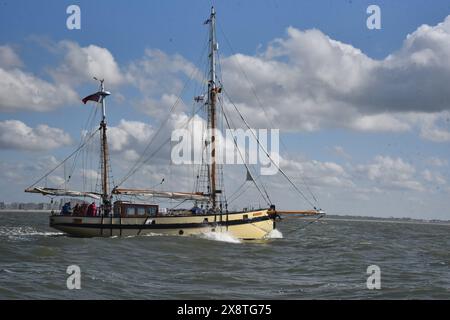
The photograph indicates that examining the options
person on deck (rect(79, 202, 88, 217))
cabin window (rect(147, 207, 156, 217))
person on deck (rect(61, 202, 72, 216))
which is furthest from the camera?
person on deck (rect(61, 202, 72, 216))

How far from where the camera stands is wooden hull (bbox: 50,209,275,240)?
51.7m

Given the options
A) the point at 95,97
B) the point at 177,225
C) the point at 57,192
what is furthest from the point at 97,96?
the point at 177,225

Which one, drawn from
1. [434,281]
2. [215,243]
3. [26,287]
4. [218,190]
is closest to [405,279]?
[434,281]

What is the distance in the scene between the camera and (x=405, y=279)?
91.5 ft

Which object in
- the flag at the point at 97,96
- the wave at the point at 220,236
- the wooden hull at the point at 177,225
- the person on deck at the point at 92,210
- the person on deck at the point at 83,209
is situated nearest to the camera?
the wave at the point at 220,236

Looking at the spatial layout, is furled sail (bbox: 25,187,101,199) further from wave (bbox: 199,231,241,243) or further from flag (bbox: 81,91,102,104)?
wave (bbox: 199,231,241,243)

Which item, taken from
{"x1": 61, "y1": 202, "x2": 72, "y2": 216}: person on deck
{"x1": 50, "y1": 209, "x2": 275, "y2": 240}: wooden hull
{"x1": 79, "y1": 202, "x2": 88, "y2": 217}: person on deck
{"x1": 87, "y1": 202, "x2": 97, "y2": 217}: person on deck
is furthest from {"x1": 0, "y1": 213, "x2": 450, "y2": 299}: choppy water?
{"x1": 61, "y1": 202, "x2": 72, "y2": 216}: person on deck

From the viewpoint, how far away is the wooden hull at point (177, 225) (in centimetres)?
5172

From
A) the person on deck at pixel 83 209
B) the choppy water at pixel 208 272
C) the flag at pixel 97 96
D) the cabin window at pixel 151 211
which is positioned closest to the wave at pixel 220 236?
the cabin window at pixel 151 211

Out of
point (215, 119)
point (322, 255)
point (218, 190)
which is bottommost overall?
Answer: point (322, 255)

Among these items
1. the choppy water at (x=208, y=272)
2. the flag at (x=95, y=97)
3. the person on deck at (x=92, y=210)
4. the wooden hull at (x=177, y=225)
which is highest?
the flag at (x=95, y=97)

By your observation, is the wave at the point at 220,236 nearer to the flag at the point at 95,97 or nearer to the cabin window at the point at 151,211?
the cabin window at the point at 151,211
